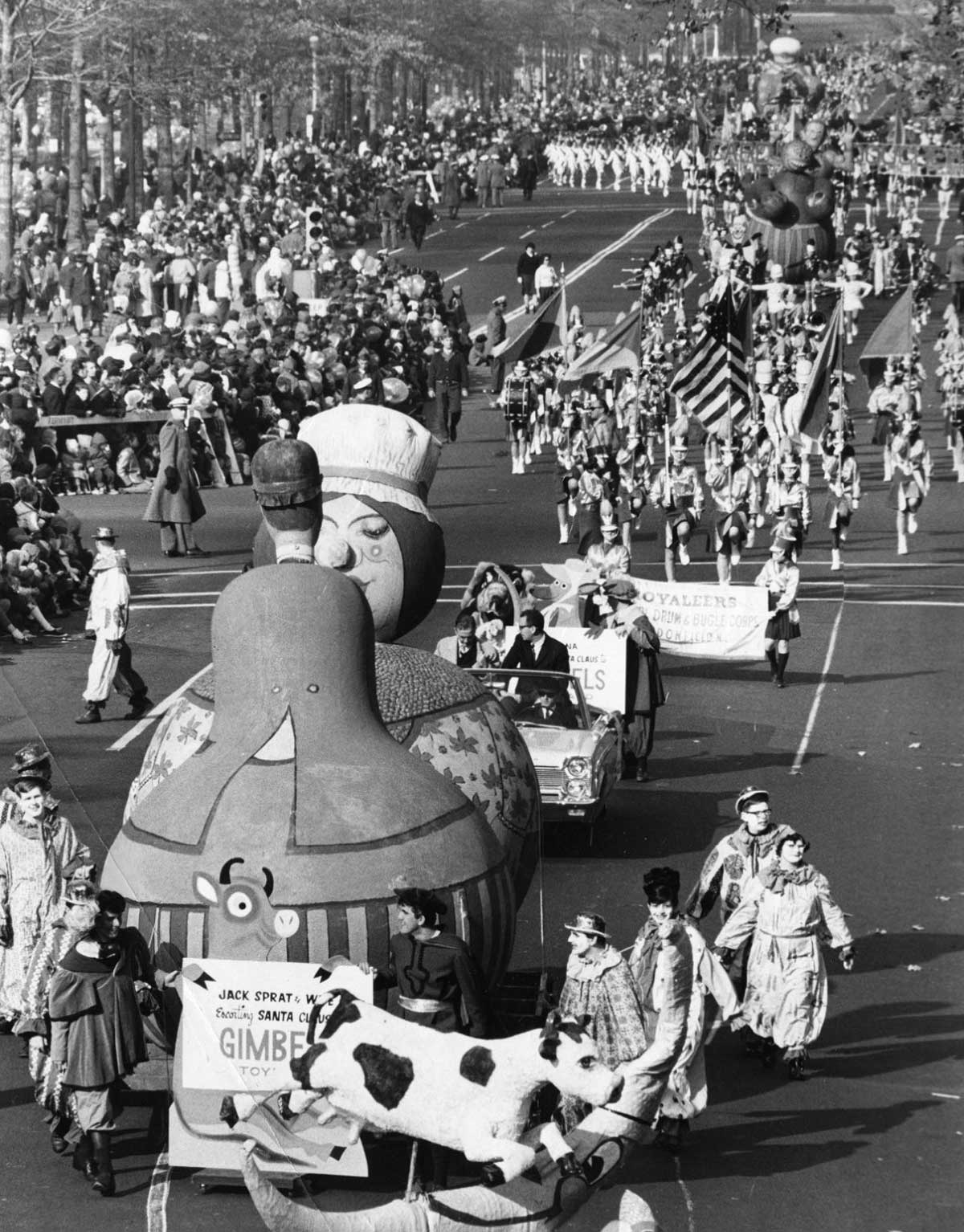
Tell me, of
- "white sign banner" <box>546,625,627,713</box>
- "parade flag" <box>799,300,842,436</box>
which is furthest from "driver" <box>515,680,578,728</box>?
"parade flag" <box>799,300,842,436</box>

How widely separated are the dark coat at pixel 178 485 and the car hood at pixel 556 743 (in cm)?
1126

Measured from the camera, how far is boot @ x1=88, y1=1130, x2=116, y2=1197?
1277 centimetres

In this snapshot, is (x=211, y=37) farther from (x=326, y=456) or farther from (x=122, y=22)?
(x=326, y=456)

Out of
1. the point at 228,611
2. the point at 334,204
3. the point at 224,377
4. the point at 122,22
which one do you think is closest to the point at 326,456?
the point at 228,611

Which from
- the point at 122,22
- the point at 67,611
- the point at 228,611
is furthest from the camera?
the point at 122,22

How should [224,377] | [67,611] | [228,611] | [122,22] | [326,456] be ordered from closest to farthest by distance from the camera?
[228,611], [326,456], [67,611], [224,377], [122,22]

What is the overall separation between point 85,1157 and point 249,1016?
60.6 inches

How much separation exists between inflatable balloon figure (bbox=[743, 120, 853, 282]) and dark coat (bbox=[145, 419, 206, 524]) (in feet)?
81.5

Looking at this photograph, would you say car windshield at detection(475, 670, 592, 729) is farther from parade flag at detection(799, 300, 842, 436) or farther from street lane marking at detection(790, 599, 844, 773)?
parade flag at detection(799, 300, 842, 436)

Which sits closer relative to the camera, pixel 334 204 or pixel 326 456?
pixel 326 456

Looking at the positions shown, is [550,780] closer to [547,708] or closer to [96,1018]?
[547,708]

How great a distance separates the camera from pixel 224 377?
1462 inches

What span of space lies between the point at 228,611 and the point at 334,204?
2216 inches

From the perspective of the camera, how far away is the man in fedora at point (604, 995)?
13086mm
